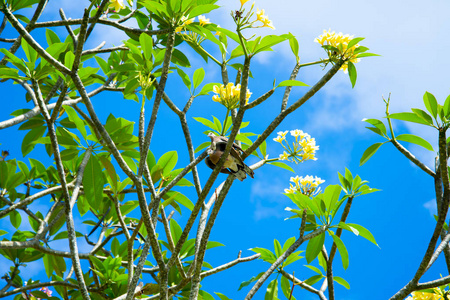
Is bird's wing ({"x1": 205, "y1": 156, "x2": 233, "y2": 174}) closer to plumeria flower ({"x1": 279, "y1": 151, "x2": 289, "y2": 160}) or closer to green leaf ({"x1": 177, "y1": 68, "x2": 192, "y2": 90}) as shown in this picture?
plumeria flower ({"x1": 279, "y1": 151, "x2": 289, "y2": 160})

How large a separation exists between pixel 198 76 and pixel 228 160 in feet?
Answer: 2.88

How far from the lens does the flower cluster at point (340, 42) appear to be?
1.70m

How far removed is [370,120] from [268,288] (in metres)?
1.08

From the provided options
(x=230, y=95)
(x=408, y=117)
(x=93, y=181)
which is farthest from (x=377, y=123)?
(x=93, y=181)

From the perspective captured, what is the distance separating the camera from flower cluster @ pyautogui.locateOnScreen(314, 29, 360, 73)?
1.70 metres

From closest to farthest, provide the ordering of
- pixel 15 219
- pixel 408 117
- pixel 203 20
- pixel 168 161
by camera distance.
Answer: pixel 408 117
pixel 203 20
pixel 168 161
pixel 15 219

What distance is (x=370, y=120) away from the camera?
1942mm

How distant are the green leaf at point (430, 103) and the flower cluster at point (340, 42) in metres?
0.37

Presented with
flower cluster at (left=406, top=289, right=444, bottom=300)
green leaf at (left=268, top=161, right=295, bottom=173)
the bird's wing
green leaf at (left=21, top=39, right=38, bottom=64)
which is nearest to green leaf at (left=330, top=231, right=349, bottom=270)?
flower cluster at (left=406, top=289, right=444, bottom=300)

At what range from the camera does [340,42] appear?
1.72m

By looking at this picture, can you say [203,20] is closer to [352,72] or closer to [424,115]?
[352,72]

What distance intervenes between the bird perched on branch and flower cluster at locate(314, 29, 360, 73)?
587mm

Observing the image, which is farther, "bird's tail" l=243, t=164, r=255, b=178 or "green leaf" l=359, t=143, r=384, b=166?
"green leaf" l=359, t=143, r=384, b=166

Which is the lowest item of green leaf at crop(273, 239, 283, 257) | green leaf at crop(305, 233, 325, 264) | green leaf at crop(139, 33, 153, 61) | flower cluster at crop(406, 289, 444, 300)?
flower cluster at crop(406, 289, 444, 300)
